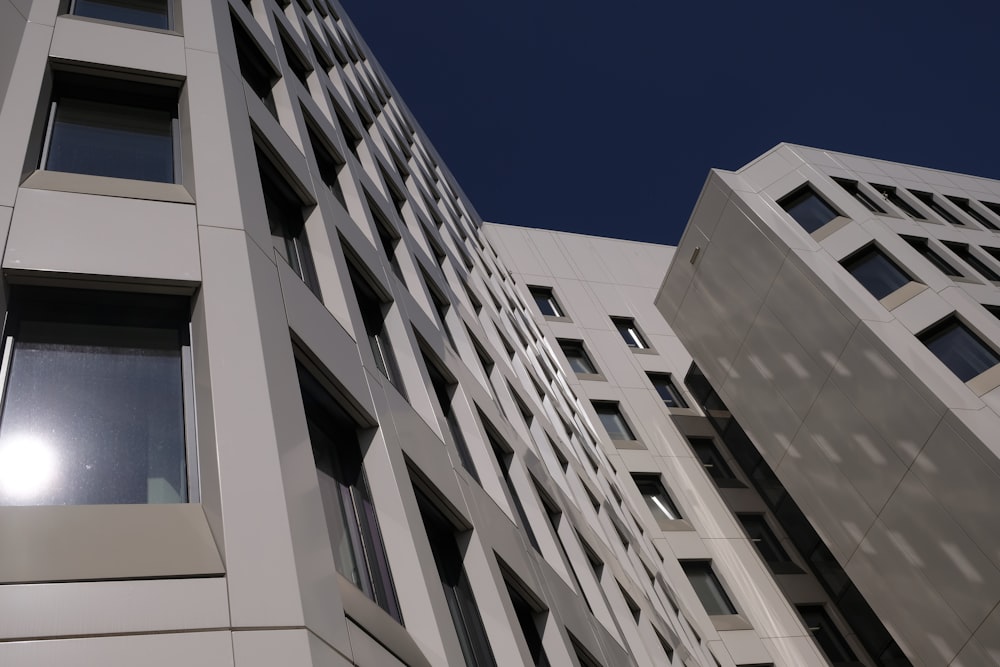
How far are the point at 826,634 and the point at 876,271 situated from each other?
15.6 meters

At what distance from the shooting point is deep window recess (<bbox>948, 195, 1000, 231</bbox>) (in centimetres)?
3534

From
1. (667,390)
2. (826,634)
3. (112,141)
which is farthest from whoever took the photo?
(667,390)

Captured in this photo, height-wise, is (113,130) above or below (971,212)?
below

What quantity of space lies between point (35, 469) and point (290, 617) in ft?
7.27

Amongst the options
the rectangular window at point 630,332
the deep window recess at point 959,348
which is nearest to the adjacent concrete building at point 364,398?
the deep window recess at point 959,348

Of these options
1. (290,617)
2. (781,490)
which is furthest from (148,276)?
(781,490)

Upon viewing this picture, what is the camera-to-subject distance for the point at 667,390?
45.0m

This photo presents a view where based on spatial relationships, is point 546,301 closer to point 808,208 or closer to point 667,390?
point 667,390

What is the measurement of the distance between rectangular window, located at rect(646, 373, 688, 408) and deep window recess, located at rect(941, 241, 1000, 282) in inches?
636

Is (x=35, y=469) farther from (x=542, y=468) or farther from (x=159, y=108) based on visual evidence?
(x=542, y=468)

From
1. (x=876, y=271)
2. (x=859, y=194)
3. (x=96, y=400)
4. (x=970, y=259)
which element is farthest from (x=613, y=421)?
(x=96, y=400)

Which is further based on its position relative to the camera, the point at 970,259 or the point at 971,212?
the point at 971,212

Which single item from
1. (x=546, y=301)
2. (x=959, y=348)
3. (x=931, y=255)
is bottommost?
(x=959, y=348)

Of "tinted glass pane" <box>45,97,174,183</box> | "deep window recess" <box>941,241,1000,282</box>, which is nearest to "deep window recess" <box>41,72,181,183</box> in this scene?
"tinted glass pane" <box>45,97,174,183</box>
